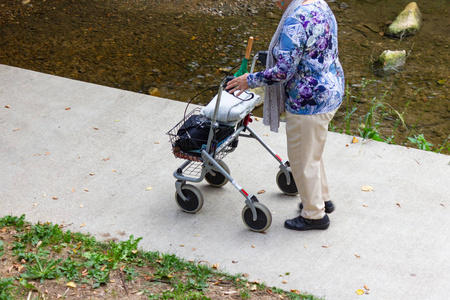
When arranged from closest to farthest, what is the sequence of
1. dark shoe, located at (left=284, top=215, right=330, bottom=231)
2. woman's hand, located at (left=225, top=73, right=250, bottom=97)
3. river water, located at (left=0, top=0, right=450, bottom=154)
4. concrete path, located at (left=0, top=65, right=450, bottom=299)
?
1. woman's hand, located at (left=225, top=73, right=250, bottom=97)
2. concrete path, located at (left=0, top=65, right=450, bottom=299)
3. dark shoe, located at (left=284, top=215, right=330, bottom=231)
4. river water, located at (left=0, top=0, right=450, bottom=154)

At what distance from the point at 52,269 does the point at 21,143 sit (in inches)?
78.2

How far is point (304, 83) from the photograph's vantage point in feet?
11.2

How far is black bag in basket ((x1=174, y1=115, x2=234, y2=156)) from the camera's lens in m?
3.76

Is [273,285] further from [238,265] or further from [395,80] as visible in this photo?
[395,80]

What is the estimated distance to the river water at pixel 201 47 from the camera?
7.04m

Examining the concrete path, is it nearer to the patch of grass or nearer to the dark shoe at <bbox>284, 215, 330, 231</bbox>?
the dark shoe at <bbox>284, 215, 330, 231</bbox>

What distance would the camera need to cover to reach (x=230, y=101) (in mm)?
3758

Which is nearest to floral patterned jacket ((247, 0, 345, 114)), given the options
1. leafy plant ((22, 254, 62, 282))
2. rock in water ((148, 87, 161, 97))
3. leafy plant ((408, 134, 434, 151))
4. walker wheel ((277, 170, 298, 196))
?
walker wheel ((277, 170, 298, 196))

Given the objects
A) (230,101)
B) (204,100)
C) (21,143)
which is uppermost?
(230,101)

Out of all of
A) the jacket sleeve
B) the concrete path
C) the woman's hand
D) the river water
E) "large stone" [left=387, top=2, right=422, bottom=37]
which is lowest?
the river water

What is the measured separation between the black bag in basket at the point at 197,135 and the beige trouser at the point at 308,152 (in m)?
0.48

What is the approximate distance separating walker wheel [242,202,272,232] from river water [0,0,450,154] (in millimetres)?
2962

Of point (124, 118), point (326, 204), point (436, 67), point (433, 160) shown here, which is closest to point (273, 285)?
point (326, 204)

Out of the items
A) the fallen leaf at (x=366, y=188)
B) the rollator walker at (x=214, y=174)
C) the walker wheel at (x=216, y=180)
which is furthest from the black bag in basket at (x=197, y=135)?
the fallen leaf at (x=366, y=188)
